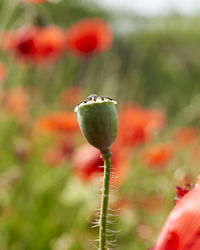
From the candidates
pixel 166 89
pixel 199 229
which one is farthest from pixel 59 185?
pixel 166 89

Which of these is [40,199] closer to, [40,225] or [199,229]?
[40,225]

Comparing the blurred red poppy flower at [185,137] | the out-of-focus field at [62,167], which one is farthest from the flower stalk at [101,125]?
the blurred red poppy flower at [185,137]

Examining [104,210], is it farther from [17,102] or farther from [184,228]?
[17,102]

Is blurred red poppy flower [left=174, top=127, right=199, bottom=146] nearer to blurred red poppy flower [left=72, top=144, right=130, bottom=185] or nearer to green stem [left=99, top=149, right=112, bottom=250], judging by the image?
blurred red poppy flower [left=72, top=144, right=130, bottom=185]

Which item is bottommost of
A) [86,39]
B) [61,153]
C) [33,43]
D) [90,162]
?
[90,162]

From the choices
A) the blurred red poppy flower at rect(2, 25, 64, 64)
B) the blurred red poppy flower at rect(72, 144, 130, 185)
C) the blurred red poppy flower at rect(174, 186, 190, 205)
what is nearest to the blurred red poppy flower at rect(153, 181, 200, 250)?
the blurred red poppy flower at rect(174, 186, 190, 205)

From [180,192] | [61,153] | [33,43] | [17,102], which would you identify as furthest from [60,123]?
[180,192]

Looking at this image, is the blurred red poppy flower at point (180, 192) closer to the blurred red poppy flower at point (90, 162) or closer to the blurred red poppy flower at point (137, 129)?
the blurred red poppy flower at point (90, 162)
